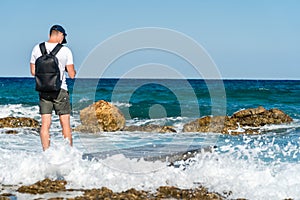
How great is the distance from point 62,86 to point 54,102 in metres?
0.23

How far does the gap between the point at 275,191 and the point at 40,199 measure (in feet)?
7.73

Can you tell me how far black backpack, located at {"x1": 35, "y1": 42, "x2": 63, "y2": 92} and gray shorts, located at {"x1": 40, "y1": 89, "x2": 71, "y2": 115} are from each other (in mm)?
113

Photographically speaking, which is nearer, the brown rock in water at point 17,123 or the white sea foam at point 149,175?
the white sea foam at point 149,175

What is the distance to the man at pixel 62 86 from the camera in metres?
5.97

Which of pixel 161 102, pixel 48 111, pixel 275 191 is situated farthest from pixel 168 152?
pixel 161 102

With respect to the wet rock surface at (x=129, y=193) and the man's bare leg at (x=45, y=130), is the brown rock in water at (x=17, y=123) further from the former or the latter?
the wet rock surface at (x=129, y=193)

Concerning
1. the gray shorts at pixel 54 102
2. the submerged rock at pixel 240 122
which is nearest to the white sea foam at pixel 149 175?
the gray shorts at pixel 54 102

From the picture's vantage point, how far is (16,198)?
183 inches

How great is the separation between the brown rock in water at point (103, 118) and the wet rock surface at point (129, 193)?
8.21 m

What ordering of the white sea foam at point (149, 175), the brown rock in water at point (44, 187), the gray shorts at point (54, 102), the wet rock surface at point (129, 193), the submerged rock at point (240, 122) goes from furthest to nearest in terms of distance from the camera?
the submerged rock at point (240, 122) → the gray shorts at point (54, 102) → the white sea foam at point (149, 175) → the brown rock in water at point (44, 187) → the wet rock surface at point (129, 193)

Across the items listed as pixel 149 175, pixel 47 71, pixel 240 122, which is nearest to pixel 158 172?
pixel 149 175

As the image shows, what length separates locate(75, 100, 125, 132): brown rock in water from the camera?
13.5 m

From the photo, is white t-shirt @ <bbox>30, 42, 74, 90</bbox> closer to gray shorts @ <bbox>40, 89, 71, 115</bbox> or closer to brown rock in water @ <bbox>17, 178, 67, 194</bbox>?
gray shorts @ <bbox>40, 89, 71, 115</bbox>

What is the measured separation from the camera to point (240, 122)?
48.0ft
